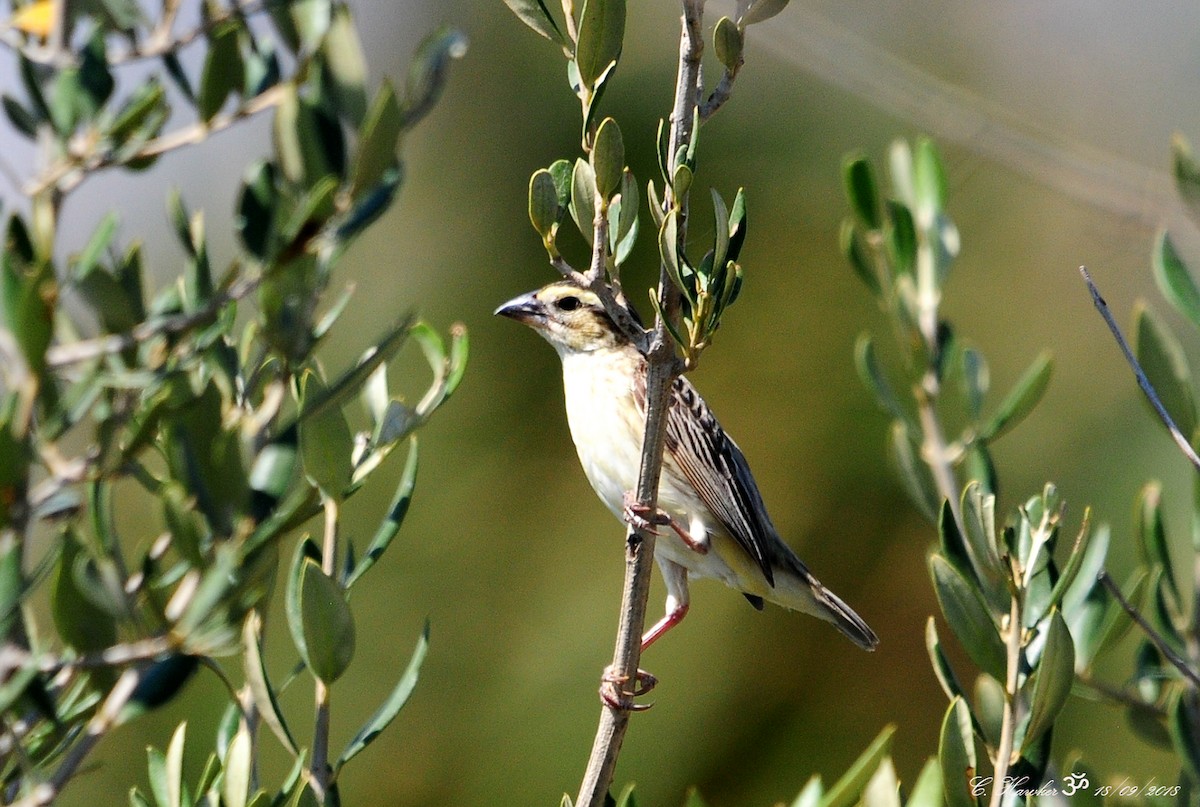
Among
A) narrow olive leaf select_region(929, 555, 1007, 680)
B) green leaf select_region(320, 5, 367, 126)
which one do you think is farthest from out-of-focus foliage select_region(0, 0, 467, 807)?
narrow olive leaf select_region(929, 555, 1007, 680)

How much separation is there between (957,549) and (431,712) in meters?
3.24

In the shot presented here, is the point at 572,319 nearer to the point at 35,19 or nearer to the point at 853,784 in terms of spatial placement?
the point at 853,784

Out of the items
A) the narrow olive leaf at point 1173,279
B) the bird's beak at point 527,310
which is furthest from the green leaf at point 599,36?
the bird's beak at point 527,310

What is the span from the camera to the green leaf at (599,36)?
176 centimetres

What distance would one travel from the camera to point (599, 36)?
1.78 m

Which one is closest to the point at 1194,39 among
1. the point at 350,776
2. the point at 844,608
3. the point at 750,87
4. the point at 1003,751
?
the point at 750,87

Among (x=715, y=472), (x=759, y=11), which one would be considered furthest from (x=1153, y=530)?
(x=715, y=472)

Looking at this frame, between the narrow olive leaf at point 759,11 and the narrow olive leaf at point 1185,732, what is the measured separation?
4.16ft

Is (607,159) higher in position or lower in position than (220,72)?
lower

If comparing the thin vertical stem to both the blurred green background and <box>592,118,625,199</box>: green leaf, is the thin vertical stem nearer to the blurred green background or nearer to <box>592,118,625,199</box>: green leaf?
<box>592,118,625,199</box>: green leaf

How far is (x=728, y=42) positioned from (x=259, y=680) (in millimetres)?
1108

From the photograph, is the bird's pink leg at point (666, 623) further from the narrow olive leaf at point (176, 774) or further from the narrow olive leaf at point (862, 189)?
the narrow olive leaf at point (176, 774)

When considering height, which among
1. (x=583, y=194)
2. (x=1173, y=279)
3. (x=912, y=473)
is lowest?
(x=912, y=473)

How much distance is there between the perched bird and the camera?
4312 mm
